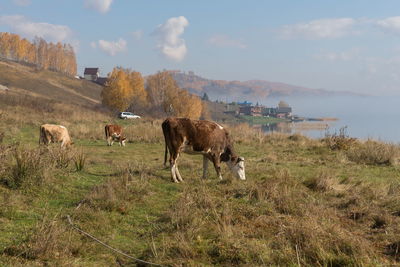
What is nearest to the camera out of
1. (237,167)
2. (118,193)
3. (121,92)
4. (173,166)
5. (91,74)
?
(118,193)

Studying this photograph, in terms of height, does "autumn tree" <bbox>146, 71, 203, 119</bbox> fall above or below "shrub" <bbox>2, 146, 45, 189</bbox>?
above

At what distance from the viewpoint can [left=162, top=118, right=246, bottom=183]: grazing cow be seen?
34.9 feet

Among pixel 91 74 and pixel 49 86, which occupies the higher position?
pixel 91 74

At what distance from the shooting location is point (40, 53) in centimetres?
14125

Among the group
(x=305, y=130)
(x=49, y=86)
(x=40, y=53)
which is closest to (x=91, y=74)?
(x=40, y=53)

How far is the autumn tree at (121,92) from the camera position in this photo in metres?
68.1

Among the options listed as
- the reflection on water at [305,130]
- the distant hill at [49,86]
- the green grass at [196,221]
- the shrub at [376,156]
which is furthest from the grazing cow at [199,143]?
the distant hill at [49,86]

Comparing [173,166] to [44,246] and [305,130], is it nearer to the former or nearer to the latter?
[44,246]

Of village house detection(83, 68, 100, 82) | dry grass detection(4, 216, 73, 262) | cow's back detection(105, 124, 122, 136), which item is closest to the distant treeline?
village house detection(83, 68, 100, 82)

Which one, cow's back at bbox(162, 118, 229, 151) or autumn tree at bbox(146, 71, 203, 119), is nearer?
cow's back at bbox(162, 118, 229, 151)

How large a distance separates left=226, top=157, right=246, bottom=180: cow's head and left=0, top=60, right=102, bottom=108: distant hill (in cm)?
6976

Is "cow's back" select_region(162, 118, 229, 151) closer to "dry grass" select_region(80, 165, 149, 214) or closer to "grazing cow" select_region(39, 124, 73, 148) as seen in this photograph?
"dry grass" select_region(80, 165, 149, 214)

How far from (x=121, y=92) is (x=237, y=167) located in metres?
59.7

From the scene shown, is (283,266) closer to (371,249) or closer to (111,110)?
(371,249)
